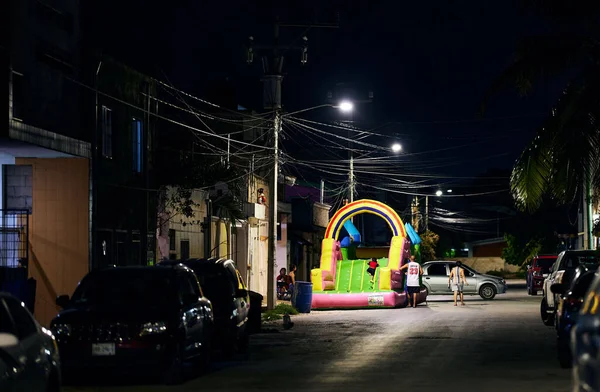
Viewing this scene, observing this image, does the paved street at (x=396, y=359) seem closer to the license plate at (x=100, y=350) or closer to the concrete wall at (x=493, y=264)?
the license plate at (x=100, y=350)

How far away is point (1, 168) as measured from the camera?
28.3 m

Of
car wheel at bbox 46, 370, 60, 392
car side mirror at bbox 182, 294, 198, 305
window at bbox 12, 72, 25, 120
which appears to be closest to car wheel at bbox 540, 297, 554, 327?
window at bbox 12, 72, 25, 120

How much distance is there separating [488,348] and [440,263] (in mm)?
27219

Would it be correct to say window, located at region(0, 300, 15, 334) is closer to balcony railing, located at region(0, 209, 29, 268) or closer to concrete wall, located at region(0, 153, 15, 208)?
balcony railing, located at region(0, 209, 29, 268)

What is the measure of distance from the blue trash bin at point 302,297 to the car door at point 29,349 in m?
27.6

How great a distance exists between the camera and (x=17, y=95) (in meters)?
25.6

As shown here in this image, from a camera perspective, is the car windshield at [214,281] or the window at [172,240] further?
the window at [172,240]

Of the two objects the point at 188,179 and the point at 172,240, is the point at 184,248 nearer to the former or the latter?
the point at 172,240

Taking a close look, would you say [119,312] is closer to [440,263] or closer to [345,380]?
[345,380]

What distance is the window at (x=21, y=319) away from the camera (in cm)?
1147

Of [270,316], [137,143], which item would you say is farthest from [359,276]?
[137,143]

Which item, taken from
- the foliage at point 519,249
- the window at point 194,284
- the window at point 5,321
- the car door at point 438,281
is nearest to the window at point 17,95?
the window at point 194,284

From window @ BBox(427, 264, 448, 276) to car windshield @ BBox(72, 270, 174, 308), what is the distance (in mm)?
32996

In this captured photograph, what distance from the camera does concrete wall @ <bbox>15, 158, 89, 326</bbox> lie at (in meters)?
28.1
